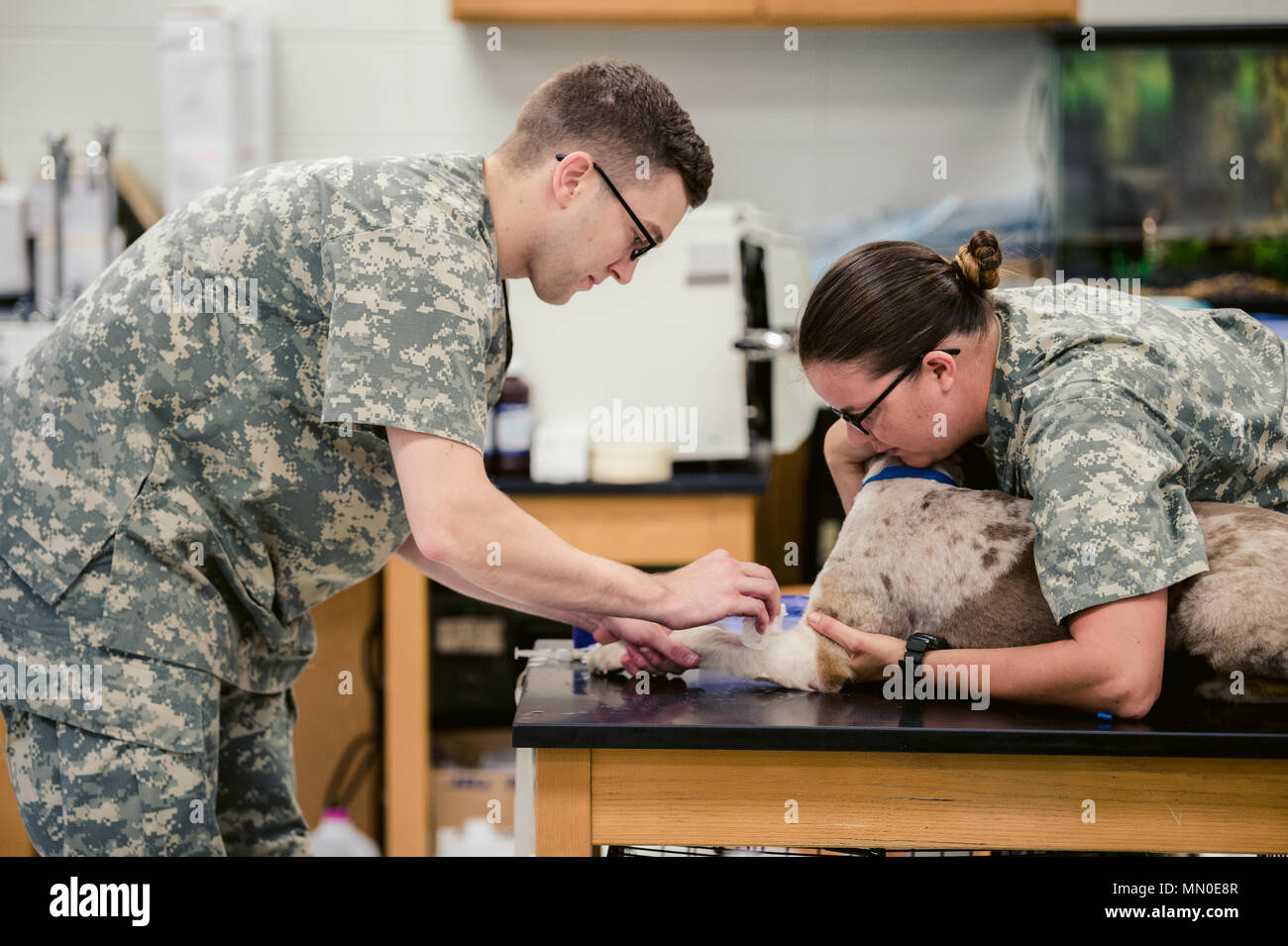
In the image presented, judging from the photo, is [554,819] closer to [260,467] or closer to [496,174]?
[260,467]

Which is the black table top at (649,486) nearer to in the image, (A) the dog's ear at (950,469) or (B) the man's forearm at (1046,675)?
(A) the dog's ear at (950,469)

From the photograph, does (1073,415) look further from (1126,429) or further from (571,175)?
(571,175)

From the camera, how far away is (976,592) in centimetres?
118

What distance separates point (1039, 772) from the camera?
3.59 feet

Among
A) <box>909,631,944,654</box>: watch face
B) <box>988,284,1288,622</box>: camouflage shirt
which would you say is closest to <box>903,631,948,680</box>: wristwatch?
<box>909,631,944,654</box>: watch face

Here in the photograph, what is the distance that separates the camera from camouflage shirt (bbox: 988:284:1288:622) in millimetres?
1063

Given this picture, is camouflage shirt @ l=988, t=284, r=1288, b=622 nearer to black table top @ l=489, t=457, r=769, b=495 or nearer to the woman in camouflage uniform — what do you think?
the woman in camouflage uniform

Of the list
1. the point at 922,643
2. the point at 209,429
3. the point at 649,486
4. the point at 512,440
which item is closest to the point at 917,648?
the point at 922,643

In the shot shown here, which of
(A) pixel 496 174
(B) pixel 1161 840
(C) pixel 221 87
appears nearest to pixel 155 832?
(A) pixel 496 174

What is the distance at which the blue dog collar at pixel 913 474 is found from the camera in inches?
50.4

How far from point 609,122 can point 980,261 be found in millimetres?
448

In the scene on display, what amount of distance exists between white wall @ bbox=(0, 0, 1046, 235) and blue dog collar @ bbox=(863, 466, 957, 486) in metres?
2.11

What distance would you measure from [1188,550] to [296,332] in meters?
0.98

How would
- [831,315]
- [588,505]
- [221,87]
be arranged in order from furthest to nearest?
[221,87]
[588,505]
[831,315]
